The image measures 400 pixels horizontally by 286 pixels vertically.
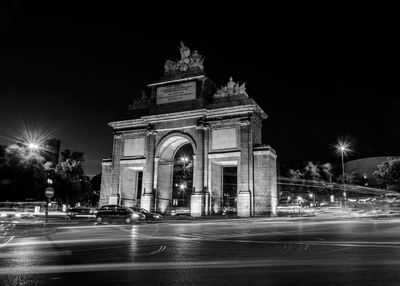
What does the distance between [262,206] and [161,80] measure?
19756 mm

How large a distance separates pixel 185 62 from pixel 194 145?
34.3 ft

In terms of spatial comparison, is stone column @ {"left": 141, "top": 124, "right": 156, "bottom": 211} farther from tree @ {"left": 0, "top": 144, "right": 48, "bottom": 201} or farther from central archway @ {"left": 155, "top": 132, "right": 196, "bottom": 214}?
tree @ {"left": 0, "top": 144, "right": 48, "bottom": 201}

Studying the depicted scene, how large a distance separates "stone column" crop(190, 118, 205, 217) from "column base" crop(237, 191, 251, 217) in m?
3.96

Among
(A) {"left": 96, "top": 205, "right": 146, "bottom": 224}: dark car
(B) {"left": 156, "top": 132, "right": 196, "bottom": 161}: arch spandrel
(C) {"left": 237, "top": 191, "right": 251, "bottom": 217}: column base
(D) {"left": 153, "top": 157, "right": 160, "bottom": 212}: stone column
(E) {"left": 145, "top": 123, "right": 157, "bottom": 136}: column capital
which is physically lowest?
(A) {"left": 96, "top": 205, "right": 146, "bottom": 224}: dark car

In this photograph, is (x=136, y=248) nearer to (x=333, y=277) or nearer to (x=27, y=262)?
(x=27, y=262)

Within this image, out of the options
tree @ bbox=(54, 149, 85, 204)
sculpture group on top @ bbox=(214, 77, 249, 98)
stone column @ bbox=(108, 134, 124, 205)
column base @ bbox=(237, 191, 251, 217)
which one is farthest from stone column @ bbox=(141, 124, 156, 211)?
tree @ bbox=(54, 149, 85, 204)

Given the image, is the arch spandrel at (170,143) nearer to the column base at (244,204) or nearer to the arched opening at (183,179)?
the column base at (244,204)

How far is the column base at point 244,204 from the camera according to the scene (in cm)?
3939

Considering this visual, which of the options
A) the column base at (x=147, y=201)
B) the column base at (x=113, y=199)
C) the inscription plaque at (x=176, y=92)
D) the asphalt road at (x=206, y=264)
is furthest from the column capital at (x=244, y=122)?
the asphalt road at (x=206, y=264)

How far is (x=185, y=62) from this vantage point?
46.3 metres

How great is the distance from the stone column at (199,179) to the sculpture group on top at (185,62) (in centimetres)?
728

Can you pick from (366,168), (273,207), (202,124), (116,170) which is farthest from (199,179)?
(366,168)

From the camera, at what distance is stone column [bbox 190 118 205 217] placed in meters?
40.8

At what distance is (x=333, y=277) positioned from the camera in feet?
24.6
